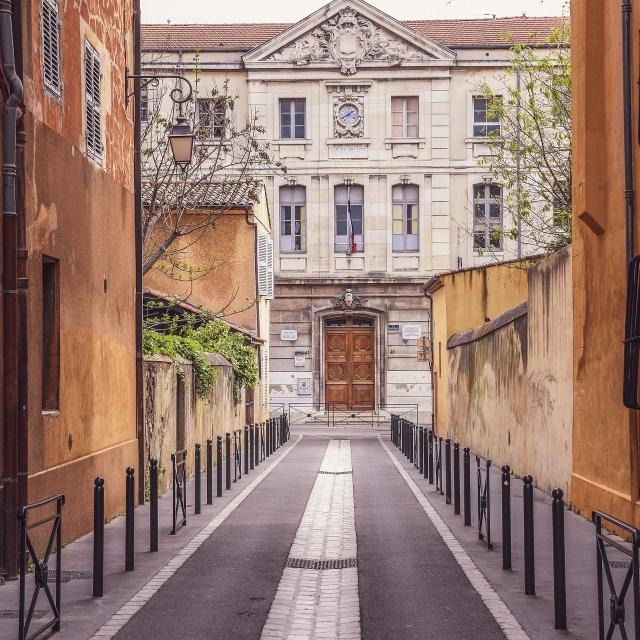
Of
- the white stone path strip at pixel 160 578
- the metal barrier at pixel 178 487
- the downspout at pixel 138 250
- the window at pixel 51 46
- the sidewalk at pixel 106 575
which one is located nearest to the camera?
the white stone path strip at pixel 160 578

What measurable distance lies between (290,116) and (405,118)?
438 centimetres

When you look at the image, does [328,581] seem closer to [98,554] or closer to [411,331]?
[98,554]

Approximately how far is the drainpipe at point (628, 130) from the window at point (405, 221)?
108 feet

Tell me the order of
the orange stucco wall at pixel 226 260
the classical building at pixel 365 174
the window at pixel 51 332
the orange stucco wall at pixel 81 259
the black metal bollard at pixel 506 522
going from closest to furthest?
the black metal bollard at pixel 506 522
the orange stucco wall at pixel 81 259
the window at pixel 51 332
the orange stucco wall at pixel 226 260
the classical building at pixel 365 174

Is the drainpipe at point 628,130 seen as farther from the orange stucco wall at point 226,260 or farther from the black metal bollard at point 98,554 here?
the orange stucco wall at point 226,260

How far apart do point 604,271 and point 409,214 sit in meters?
32.5

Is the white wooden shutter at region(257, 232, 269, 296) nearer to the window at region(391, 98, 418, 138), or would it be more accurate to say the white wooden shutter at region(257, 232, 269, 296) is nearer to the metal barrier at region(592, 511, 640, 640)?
the window at region(391, 98, 418, 138)

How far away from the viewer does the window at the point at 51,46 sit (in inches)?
495

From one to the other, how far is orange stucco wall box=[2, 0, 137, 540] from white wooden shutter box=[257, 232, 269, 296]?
63.9 feet

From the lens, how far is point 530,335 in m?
20.3

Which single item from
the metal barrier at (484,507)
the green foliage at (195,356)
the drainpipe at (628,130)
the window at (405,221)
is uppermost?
the window at (405,221)

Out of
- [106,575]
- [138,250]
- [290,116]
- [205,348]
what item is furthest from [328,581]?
[290,116]

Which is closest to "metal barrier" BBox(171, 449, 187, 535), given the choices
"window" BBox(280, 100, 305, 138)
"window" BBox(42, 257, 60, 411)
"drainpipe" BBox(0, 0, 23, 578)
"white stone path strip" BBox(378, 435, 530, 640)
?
"window" BBox(42, 257, 60, 411)

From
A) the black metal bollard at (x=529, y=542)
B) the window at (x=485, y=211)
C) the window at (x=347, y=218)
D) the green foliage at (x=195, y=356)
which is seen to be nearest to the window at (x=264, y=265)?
the window at (x=347, y=218)
